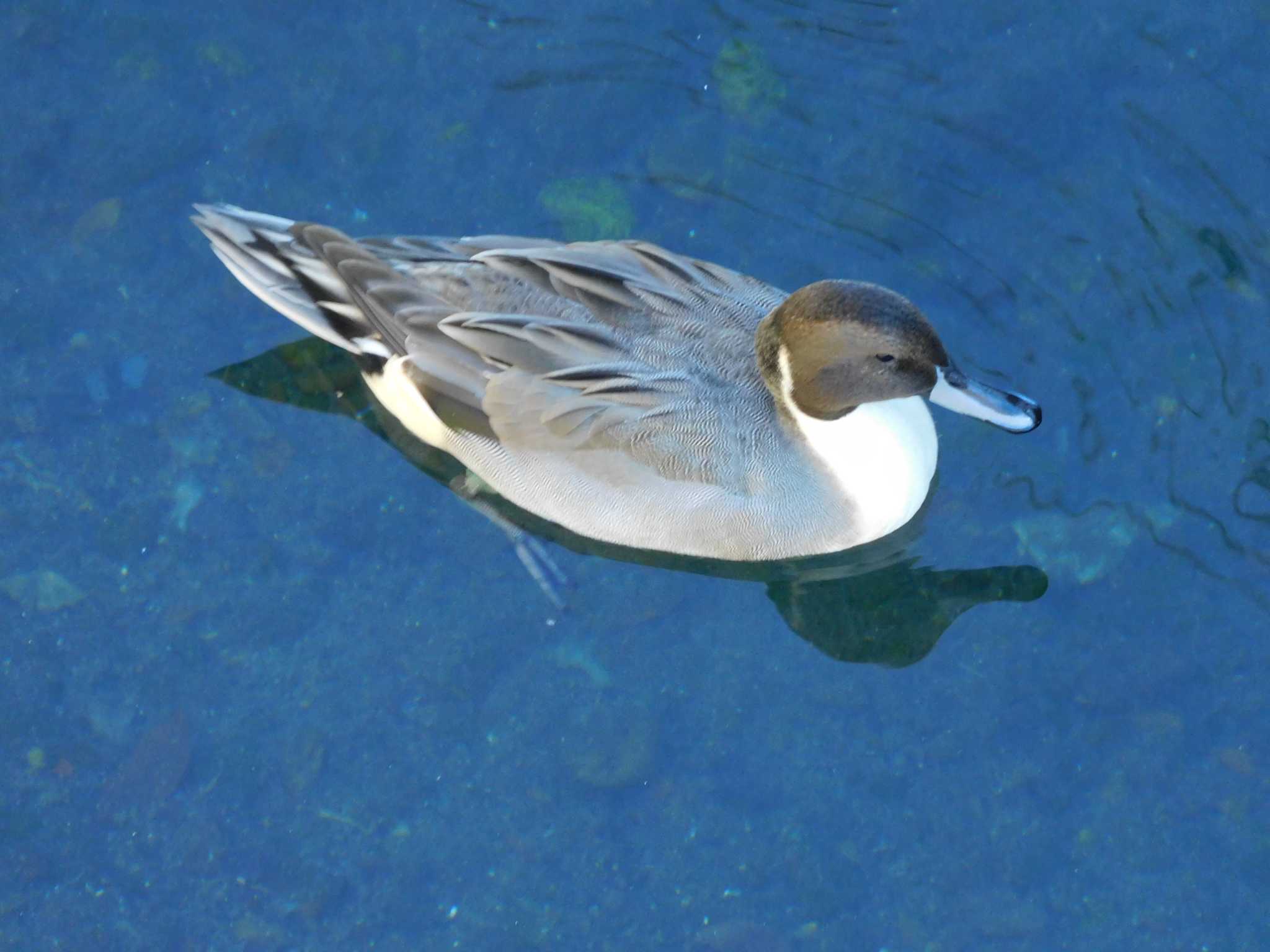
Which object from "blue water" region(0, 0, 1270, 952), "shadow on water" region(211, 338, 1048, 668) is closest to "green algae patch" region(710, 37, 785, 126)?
"blue water" region(0, 0, 1270, 952)

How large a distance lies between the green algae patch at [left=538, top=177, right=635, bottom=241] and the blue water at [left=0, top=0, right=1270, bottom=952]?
0.02 m

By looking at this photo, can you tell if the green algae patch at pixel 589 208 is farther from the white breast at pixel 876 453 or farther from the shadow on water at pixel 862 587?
the white breast at pixel 876 453

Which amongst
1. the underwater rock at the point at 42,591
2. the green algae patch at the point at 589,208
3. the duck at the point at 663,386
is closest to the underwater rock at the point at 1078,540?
the duck at the point at 663,386

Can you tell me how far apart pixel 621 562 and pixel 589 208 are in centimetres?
151

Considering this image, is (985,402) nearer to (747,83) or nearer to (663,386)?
(663,386)

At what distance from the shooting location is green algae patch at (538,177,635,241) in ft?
20.6

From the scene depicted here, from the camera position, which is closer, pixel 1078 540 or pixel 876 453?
pixel 876 453

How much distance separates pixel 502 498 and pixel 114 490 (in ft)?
4.82

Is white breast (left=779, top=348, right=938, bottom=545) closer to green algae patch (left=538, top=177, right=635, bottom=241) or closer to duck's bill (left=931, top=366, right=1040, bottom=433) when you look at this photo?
duck's bill (left=931, top=366, right=1040, bottom=433)

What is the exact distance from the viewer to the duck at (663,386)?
5.13m

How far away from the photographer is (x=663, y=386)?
5.18 metres

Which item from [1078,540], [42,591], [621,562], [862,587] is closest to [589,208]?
[621,562]

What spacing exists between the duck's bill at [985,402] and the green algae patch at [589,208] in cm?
164

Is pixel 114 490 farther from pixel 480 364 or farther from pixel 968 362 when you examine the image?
pixel 968 362
